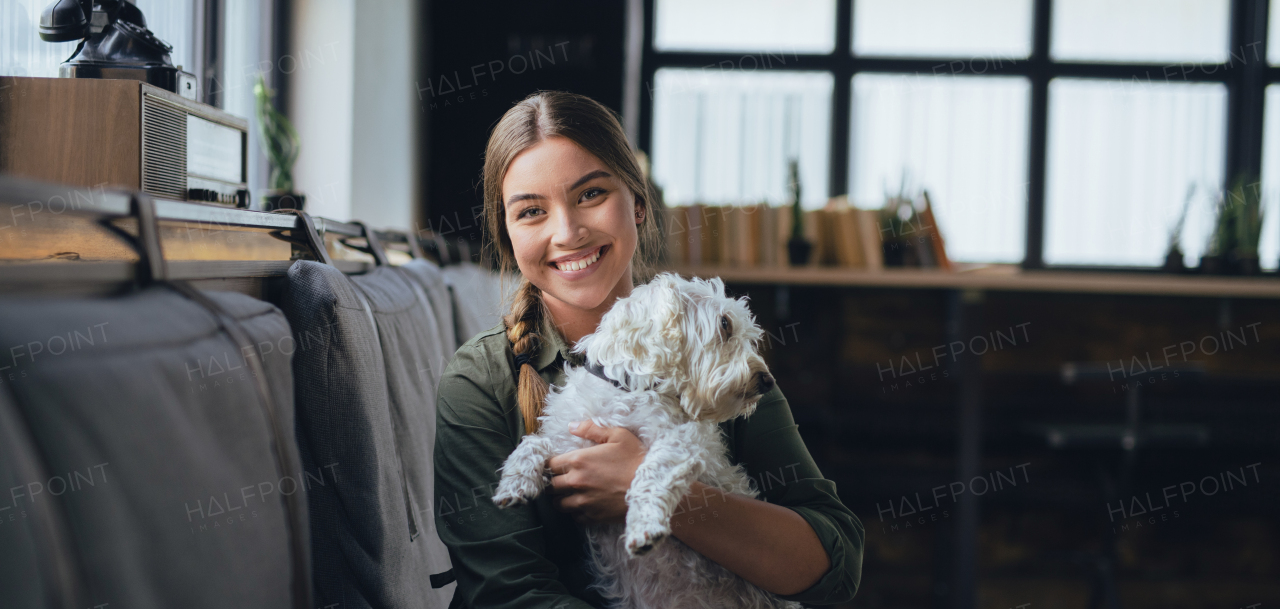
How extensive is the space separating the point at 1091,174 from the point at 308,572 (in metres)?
3.80

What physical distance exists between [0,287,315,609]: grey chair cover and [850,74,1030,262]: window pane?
3215mm

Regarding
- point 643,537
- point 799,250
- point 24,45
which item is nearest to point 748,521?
point 643,537

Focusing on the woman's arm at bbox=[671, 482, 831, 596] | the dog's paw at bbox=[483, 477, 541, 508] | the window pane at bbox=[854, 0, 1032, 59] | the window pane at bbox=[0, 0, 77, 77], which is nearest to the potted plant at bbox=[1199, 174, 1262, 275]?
the window pane at bbox=[854, 0, 1032, 59]

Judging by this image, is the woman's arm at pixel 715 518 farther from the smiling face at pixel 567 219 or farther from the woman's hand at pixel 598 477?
the smiling face at pixel 567 219

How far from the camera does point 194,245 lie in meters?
1.06

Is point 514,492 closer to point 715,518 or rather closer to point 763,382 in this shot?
point 715,518

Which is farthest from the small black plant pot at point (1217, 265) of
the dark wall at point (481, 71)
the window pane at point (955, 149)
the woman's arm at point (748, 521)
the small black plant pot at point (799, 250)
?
the woman's arm at point (748, 521)

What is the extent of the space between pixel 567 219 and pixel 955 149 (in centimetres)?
313

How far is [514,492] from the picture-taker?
0.89 metres

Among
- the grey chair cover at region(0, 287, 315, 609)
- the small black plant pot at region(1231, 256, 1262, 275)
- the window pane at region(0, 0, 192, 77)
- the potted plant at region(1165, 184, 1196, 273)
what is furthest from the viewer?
the potted plant at region(1165, 184, 1196, 273)

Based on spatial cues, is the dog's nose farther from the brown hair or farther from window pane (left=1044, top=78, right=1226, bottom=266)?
window pane (left=1044, top=78, right=1226, bottom=266)

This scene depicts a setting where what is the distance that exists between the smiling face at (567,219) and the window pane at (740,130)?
2.69m

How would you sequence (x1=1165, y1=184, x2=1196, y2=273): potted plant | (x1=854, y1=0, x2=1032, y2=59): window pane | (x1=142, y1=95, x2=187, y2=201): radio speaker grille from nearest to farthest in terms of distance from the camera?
1. (x1=142, y1=95, x2=187, y2=201): radio speaker grille
2. (x1=1165, y1=184, x2=1196, y2=273): potted plant
3. (x1=854, y1=0, x2=1032, y2=59): window pane

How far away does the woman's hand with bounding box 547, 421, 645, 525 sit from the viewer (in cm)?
91
